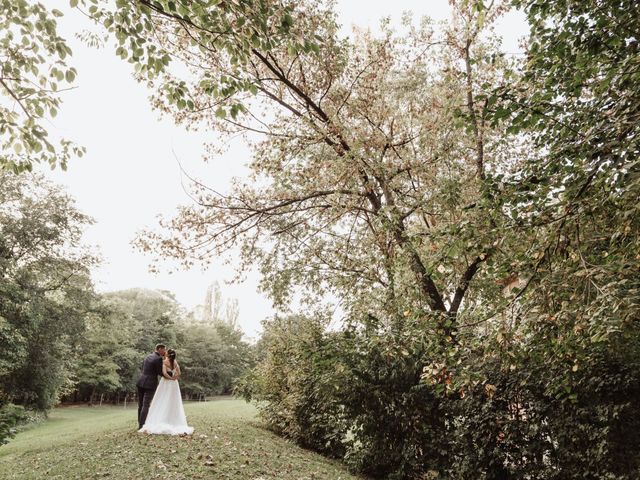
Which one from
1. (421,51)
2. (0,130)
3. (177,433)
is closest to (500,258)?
(0,130)

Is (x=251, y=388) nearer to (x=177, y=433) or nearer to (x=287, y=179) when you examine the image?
(x=177, y=433)

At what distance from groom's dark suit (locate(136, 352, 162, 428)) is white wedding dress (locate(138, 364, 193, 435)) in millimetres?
169

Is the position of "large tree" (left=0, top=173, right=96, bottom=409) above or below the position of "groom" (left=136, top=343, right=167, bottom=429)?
above

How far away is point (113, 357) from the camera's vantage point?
3875 centimetres

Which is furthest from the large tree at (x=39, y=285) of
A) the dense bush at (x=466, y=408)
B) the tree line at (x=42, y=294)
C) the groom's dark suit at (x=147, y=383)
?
the dense bush at (x=466, y=408)

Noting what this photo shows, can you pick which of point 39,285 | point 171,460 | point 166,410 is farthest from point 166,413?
point 39,285

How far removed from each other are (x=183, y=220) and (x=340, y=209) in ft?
14.5

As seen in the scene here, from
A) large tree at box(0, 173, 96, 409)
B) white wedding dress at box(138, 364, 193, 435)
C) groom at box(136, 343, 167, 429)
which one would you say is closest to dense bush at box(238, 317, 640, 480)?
white wedding dress at box(138, 364, 193, 435)

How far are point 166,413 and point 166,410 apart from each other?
0.07m

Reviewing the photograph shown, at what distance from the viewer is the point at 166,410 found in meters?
9.81

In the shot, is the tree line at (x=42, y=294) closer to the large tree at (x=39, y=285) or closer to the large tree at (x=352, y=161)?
the large tree at (x=39, y=285)

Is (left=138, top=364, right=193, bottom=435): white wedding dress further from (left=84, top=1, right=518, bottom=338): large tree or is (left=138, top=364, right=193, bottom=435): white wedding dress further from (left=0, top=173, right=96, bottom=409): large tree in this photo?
(left=0, top=173, right=96, bottom=409): large tree

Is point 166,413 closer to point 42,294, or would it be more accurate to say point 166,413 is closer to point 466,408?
point 466,408

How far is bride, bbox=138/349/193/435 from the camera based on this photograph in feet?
31.2
